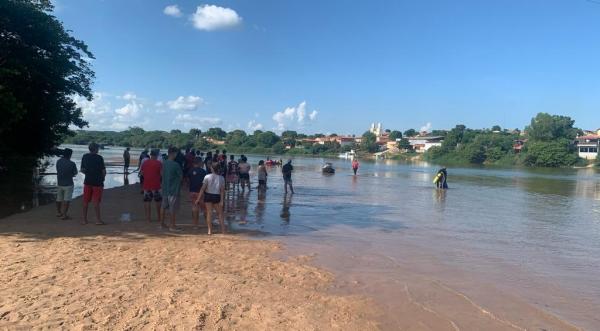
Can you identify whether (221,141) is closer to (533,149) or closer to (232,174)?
(533,149)

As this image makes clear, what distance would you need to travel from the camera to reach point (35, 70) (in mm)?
15891

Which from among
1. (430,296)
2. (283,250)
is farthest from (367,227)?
(430,296)

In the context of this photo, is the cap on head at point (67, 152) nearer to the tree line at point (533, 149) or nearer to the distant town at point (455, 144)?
the distant town at point (455, 144)

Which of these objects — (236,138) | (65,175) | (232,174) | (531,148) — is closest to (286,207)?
(232,174)

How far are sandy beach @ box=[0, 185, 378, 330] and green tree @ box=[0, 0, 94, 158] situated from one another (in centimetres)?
768

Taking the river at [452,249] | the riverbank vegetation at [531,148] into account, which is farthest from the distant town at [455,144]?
the river at [452,249]

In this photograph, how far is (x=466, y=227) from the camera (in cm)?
1273

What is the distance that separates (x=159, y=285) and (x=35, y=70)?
44.9 ft

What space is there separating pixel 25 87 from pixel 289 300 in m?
14.9

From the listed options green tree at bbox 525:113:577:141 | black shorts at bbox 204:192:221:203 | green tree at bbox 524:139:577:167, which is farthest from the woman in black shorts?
green tree at bbox 525:113:577:141

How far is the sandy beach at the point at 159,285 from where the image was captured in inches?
191

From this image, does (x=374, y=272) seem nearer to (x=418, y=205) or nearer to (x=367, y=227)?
(x=367, y=227)

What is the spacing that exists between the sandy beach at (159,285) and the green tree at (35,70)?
25.2ft

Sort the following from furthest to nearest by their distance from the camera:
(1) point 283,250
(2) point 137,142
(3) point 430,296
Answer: (2) point 137,142 < (1) point 283,250 < (3) point 430,296
